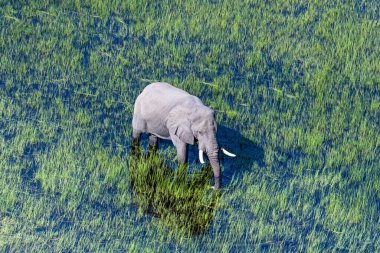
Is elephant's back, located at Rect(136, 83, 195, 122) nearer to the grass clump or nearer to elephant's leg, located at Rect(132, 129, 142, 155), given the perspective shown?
elephant's leg, located at Rect(132, 129, 142, 155)

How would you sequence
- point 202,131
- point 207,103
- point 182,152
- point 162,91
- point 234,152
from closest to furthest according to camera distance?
point 202,131 < point 182,152 < point 162,91 < point 234,152 < point 207,103

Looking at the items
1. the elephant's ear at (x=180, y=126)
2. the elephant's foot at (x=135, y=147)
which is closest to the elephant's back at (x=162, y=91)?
the elephant's ear at (x=180, y=126)

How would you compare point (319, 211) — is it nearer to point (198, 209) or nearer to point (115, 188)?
point (198, 209)

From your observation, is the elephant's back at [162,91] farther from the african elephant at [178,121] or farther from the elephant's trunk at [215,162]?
the elephant's trunk at [215,162]

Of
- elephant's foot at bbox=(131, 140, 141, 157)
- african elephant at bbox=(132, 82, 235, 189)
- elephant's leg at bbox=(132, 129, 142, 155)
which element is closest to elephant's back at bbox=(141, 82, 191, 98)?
african elephant at bbox=(132, 82, 235, 189)

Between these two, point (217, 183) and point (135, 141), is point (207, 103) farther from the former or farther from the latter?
point (217, 183)

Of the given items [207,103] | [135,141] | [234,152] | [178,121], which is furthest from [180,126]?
[207,103]
